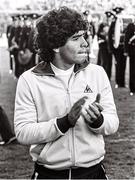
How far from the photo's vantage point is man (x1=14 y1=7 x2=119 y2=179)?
7.56 feet

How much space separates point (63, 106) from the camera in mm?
2316

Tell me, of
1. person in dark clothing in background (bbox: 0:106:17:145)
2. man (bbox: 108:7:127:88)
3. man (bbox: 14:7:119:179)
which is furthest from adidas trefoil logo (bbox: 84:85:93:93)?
man (bbox: 108:7:127:88)

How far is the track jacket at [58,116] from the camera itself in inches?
91.0

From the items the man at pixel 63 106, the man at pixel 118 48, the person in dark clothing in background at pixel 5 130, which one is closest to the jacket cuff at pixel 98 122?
the man at pixel 63 106

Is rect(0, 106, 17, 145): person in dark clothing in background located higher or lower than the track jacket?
lower

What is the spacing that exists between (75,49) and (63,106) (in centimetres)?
26

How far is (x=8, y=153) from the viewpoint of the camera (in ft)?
19.9

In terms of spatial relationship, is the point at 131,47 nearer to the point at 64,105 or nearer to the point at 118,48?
the point at 118,48

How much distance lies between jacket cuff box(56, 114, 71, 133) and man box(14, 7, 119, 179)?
10 millimetres

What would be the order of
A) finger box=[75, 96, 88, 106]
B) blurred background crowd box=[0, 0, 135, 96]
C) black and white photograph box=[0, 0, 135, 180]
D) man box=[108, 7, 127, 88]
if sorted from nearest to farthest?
finger box=[75, 96, 88, 106] < black and white photograph box=[0, 0, 135, 180] < blurred background crowd box=[0, 0, 135, 96] < man box=[108, 7, 127, 88]

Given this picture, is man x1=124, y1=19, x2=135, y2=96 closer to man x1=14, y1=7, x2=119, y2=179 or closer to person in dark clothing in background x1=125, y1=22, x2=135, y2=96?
person in dark clothing in background x1=125, y1=22, x2=135, y2=96

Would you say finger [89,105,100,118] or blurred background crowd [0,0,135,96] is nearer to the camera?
finger [89,105,100,118]

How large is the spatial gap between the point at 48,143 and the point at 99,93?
309 mm

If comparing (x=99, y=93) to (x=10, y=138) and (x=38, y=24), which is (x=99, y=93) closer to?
(x=38, y=24)
